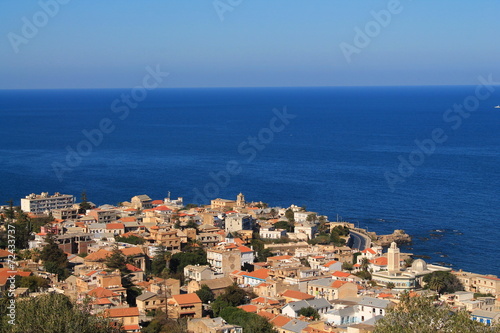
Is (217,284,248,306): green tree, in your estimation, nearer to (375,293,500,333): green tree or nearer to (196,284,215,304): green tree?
(196,284,215,304): green tree

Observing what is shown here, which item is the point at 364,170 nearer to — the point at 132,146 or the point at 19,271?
the point at 132,146

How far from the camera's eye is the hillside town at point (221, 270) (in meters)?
18.3

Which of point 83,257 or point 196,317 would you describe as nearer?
point 196,317

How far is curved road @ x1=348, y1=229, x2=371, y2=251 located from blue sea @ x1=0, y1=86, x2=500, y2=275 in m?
1.68

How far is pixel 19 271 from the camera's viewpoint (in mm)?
20594

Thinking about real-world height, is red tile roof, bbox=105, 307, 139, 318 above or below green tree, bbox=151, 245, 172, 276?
below

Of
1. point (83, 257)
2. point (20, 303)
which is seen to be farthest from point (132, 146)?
point (20, 303)

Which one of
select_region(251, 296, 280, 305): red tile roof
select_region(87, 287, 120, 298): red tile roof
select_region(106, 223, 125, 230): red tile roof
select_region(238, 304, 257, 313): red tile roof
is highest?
select_region(106, 223, 125, 230): red tile roof

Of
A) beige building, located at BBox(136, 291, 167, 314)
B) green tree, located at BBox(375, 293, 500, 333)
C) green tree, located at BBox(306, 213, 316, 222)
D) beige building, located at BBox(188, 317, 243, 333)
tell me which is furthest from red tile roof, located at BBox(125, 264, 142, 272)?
green tree, located at BBox(375, 293, 500, 333)

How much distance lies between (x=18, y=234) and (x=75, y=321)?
13.3 m

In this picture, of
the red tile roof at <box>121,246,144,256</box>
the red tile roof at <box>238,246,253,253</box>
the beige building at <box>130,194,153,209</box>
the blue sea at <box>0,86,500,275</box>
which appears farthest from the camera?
the blue sea at <box>0,86,500,275</box>

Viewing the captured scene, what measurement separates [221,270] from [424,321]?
11287 mm

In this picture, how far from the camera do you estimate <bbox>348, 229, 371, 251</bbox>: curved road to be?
28266 millimetres

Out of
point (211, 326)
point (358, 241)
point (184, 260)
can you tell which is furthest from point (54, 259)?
point (358, 241)
